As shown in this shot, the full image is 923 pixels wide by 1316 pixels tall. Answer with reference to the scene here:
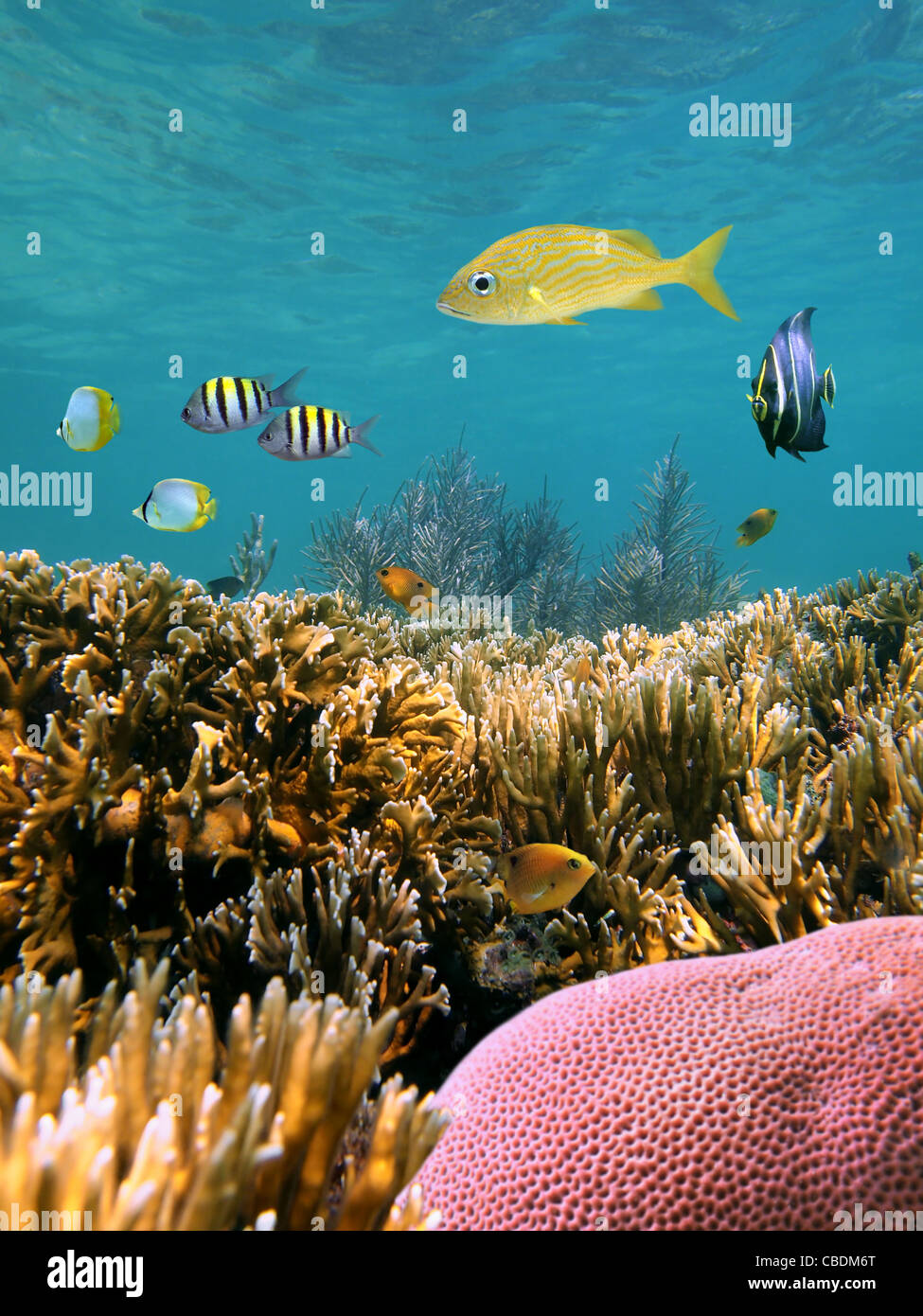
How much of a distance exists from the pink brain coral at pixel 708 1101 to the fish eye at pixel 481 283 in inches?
117

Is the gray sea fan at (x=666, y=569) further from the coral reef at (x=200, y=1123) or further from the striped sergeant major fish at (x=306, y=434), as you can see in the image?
the coral reef at (x=200, y=1123)

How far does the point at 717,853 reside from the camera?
117 inches

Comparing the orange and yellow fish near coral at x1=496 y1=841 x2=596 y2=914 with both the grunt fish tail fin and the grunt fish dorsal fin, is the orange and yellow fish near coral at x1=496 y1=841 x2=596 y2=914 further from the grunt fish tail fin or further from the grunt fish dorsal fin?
the grunt fish tail fin

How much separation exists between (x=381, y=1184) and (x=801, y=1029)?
1.18m

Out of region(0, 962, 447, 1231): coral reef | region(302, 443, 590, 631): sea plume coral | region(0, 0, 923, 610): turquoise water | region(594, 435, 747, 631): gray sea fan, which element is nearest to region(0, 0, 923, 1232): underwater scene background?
region(0, 962, 447, 1231): coral reef

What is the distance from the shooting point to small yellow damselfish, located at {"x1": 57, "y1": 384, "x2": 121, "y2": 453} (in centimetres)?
546

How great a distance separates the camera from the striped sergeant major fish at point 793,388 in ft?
11.9

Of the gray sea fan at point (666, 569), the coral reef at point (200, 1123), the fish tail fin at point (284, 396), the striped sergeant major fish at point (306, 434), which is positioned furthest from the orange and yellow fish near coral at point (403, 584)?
the gray sea fan at point (666, 569)

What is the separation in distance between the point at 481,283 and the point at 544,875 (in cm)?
268

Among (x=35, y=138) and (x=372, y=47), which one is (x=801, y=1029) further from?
(x=35, y=138)

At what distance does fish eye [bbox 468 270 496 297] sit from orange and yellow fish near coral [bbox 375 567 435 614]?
291 centimetres

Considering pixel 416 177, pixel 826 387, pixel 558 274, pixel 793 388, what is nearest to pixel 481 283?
pixel 558 274

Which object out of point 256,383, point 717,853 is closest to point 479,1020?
point 717,853

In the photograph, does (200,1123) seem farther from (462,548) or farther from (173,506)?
(462,548)
